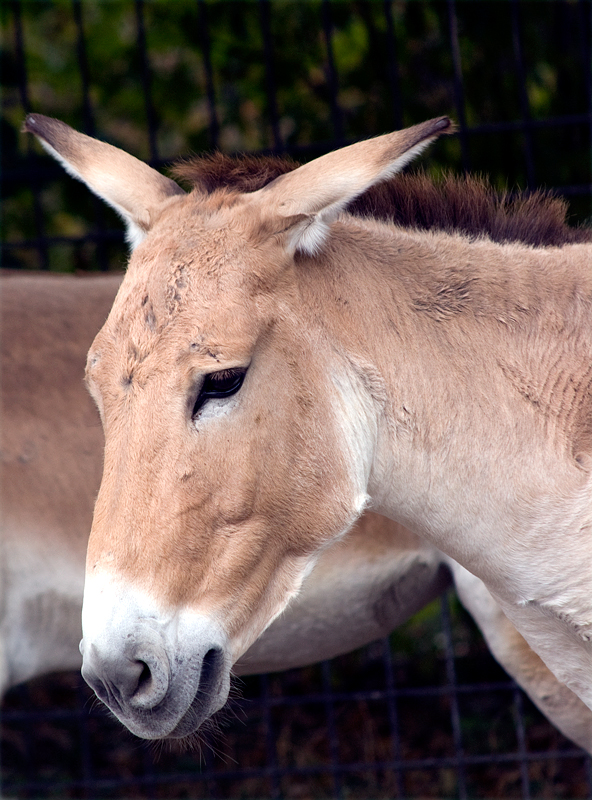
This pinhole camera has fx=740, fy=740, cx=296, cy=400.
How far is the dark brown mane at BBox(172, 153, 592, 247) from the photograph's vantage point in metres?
1.88

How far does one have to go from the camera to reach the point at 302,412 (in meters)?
1.59

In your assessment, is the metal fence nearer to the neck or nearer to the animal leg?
the animal leg

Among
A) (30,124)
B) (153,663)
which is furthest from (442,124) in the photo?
(153,663)

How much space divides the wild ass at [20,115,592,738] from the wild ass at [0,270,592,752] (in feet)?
2.51

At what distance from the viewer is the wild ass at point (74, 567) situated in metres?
2.59

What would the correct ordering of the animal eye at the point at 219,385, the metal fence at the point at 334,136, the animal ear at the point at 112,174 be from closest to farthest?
1. the animal eye at the point at 219,385
2. the animal ear at the point at 112,174
3. the metal fence at the point at 334,136

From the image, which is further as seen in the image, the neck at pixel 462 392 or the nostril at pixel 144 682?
the neck at pixel 462 392

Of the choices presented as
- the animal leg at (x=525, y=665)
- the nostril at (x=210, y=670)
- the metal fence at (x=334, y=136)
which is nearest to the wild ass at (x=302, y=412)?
the nostril at (x=210, y=670)

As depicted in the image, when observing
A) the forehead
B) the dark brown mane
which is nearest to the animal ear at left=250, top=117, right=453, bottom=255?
the forehead

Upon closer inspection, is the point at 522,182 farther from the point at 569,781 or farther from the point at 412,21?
the point at 569,781

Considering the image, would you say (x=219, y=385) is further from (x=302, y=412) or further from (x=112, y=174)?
(x=112, y=174)

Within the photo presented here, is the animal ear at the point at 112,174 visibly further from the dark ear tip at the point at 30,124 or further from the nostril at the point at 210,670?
the nostril at the point at 210,670

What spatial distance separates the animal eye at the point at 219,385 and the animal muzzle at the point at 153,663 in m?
0.41

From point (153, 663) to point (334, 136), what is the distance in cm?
318
